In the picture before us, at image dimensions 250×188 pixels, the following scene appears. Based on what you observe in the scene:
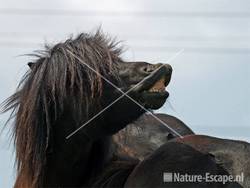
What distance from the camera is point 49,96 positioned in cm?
257

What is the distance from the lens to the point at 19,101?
269 cm

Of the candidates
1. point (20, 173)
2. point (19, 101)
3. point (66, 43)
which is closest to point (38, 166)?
point (20, 173)

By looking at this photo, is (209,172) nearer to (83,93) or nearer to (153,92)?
(153,92)

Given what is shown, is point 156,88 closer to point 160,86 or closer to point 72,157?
point 160,86

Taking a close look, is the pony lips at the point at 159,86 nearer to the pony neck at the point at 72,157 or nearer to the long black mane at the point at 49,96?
the long black mane at the point at 49,96

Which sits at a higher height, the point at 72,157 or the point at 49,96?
the point at 49,96

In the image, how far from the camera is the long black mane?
2561 mm

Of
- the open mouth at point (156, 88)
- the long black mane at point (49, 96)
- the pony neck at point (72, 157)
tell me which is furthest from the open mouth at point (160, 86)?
the pony neck at point (72, 157)

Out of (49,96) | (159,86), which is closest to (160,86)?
(159,86)

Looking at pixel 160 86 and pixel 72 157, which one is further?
pixel 72 157

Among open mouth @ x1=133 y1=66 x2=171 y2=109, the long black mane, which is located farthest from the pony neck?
open mouth @ x1=133 y1=66 x2=171 y2=109

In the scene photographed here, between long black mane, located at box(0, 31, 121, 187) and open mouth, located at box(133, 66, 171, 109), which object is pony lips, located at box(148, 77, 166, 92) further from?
long black mane, located at box(0, 31, 121, 187)

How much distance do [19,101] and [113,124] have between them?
0.39m

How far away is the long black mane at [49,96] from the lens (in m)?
2.56
